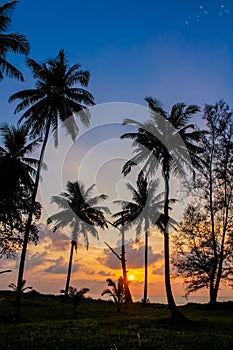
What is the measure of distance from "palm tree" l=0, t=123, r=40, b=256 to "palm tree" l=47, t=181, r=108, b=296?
1161cm

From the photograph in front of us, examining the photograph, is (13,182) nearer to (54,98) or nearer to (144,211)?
(54,98)

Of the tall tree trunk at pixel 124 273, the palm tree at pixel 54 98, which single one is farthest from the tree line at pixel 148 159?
the tall tree trunk at pixel 124 273

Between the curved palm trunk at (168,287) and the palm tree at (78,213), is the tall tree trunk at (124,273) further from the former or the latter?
the curved palm trunk at (168,287)

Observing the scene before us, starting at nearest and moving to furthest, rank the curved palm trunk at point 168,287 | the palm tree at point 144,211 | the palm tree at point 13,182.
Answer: the curved palm trunk at point 168,287
the palm tree at point 13,182
the palm tree at point 144,211

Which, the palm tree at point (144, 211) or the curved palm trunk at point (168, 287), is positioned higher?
the palm tree at point (144, 211)

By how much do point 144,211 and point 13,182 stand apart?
1793 cm

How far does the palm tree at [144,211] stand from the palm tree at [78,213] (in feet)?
8.70

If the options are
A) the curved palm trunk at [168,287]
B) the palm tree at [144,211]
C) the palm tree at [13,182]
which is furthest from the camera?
the palm tree at [144,211]

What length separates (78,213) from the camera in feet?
145

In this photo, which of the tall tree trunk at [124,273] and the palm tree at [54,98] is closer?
the palm tree at [54,98]

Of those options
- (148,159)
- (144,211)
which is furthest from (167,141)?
(144,211)

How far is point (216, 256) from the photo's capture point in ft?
94.2

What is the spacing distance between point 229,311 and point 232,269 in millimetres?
3140

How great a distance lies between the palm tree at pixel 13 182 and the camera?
3039cm
